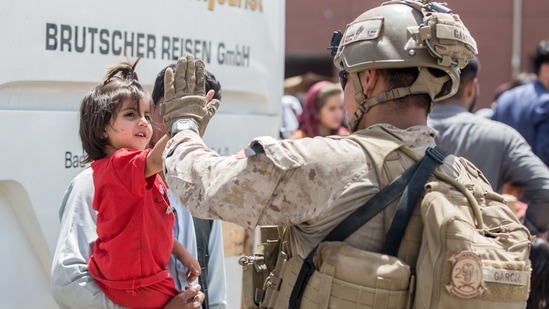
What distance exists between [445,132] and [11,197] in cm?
240

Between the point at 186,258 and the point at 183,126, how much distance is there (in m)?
0.70

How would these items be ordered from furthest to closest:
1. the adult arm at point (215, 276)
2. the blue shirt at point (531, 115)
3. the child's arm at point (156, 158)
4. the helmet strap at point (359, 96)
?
the blue shirt at point (531, 115) → the adult arm at point (215, 276) → the child's arm at point (156, 158) → the helmet strap at point (359, 96)

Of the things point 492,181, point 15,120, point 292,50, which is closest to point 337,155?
point 15,120

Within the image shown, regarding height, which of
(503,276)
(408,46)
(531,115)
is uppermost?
(408,46)

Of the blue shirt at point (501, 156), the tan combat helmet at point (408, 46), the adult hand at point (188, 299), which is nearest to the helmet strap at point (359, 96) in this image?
the tan combat helmet at point (408, 46)

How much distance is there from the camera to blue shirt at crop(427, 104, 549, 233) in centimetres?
446

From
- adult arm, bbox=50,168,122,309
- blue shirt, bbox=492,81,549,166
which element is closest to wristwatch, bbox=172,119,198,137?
adult arm, bbox=50,168,122,309

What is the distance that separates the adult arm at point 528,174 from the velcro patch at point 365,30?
2233mm

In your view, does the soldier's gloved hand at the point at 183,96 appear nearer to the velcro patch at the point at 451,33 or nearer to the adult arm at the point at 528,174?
the velcro patch at the point at 451,33

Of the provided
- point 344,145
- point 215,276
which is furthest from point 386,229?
point 215,276

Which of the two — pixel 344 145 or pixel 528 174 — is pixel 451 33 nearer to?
pixel 344 145

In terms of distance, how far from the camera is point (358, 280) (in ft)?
7.22

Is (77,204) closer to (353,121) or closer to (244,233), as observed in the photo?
(353,121)

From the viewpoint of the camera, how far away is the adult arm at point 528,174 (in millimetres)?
4449
